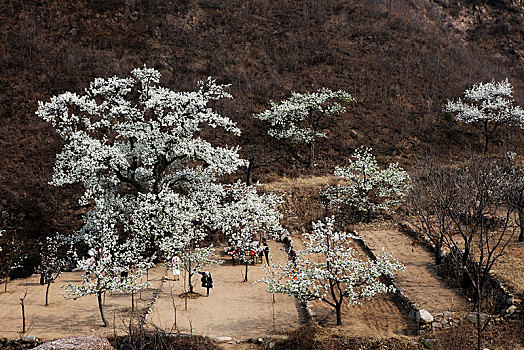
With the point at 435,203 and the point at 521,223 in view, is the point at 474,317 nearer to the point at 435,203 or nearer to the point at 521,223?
the point at 435,203

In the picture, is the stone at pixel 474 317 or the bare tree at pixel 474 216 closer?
the bare tree at pixel 474 216

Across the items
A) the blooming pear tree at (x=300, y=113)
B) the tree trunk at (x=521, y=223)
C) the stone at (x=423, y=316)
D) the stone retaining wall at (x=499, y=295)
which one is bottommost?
the stone at (x=423, y=316)

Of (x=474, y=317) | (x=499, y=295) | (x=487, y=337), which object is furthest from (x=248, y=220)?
(x=487, y=337)

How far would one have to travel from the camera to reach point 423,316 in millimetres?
15008

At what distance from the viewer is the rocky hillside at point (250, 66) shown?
3647 cm

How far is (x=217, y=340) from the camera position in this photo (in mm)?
14711

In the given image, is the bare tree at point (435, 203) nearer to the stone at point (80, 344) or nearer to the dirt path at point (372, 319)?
the dirt path at point (372, 319)

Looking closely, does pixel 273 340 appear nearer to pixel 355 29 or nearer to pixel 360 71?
pixel 360 71

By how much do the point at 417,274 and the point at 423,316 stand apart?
5542 mm

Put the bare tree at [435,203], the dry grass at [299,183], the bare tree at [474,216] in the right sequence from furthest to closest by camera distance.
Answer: the dry grass at [299,183]
the bare tree at [435,203]
the bare tree at [474,216]

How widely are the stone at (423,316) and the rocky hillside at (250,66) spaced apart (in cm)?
2143

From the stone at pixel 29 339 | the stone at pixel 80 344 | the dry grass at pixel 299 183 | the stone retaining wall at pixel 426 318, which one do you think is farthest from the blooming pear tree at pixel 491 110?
the stone at pixel 29 339

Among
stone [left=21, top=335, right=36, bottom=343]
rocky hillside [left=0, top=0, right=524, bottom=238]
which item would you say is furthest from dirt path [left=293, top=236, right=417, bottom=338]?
rocky hillside [left=0, top=0, right=524, bottom=238]

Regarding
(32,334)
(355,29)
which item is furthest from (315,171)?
(355,29)
